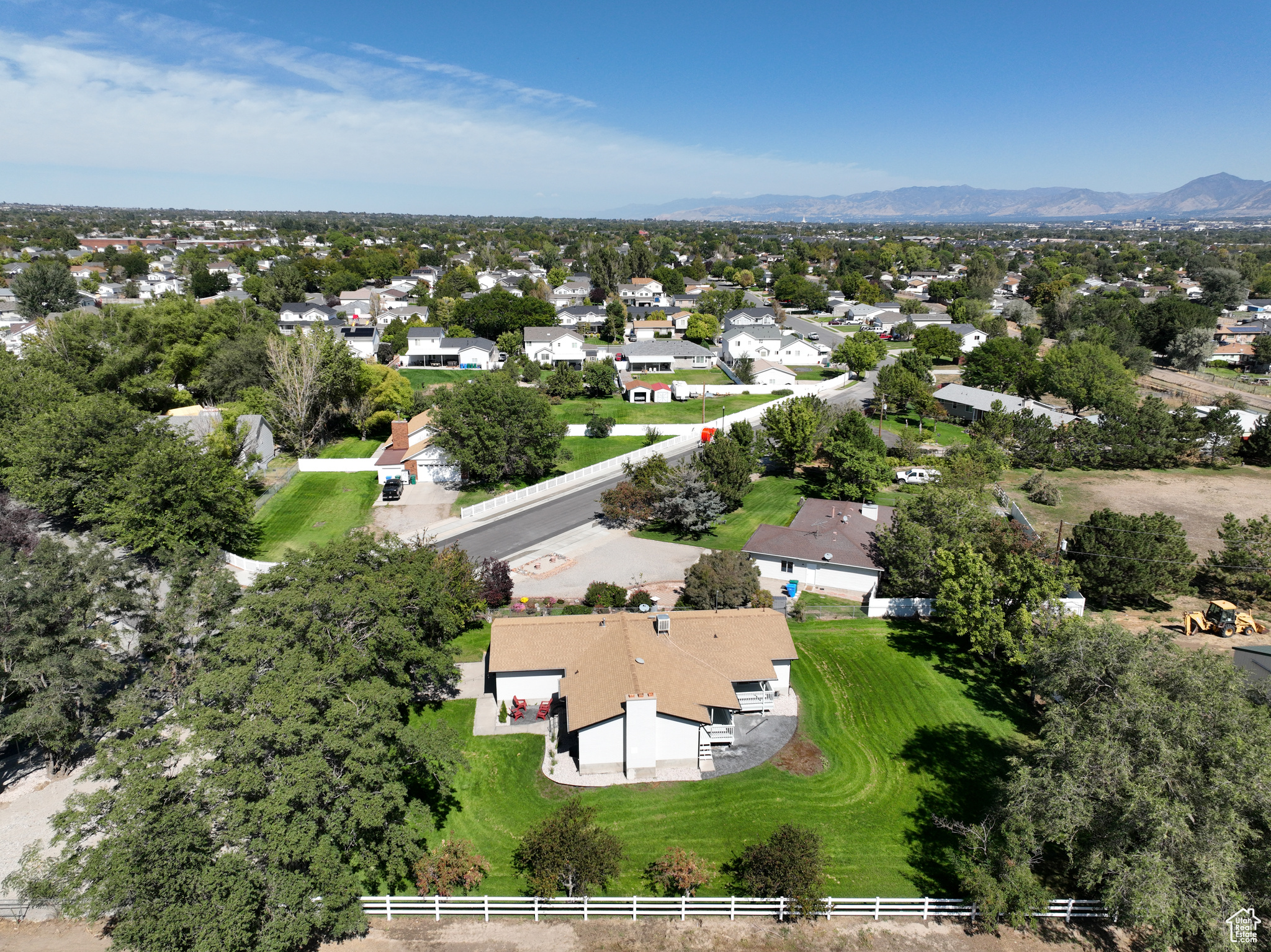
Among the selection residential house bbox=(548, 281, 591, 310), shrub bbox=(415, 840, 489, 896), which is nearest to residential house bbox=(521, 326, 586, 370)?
residential house bbox=(548, 281, 591, 310)

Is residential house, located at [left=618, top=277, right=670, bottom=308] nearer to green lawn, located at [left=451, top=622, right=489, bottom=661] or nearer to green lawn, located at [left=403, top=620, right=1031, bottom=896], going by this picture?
green lawn, located at [left=451, top=622, right=489, bottom=661]

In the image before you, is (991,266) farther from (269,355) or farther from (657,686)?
(657,686)

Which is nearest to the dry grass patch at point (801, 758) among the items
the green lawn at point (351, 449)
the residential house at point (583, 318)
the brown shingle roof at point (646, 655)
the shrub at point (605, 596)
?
the brown shingle roof at point (646, 655)

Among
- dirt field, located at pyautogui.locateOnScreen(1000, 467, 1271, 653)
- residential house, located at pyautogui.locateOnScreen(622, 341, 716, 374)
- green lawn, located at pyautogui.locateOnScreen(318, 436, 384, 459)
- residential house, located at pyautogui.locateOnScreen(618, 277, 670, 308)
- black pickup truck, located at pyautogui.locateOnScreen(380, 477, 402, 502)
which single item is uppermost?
residential house, located at pyautogui.locateOnScreen(618, 277, 670, 308)

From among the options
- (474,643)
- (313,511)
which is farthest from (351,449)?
(474,643)

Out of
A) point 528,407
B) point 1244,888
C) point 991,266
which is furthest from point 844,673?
point 991,266

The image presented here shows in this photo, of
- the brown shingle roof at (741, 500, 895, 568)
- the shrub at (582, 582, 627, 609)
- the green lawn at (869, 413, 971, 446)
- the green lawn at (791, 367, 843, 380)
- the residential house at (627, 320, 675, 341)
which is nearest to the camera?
the shrub at (582, 582, 627, 609)

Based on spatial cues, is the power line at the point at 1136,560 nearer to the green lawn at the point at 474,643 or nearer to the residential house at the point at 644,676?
the residential house at the point at 644,676
